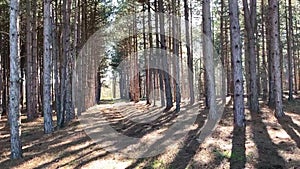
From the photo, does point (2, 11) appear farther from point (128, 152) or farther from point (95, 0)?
point (128, 152)

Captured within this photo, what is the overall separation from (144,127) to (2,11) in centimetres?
1251

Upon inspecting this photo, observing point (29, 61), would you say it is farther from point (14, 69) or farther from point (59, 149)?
point (14, 69)

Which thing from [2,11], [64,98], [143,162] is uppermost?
[2,11]

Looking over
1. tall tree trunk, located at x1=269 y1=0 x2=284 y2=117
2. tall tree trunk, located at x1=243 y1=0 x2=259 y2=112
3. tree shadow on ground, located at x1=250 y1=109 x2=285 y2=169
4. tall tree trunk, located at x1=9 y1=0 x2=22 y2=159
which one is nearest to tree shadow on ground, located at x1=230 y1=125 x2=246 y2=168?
tree shadow on ground, located at x1=250 y1=109 x2=285 y2=169

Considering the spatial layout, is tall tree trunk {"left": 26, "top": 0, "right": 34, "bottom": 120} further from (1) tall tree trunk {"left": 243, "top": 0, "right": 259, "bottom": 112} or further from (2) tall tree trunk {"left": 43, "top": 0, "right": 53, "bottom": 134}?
(1) tall tree trunk {"left": 243, "top": 0, "right": 259, "bottom": 112}

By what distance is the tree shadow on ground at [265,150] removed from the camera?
700 centimetres

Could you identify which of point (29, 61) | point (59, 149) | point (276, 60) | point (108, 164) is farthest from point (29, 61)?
point (276, 60)

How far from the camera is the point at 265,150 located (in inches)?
318

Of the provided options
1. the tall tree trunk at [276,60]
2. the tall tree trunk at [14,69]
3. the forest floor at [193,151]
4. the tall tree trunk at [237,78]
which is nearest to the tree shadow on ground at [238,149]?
the forest floor at [193,151]

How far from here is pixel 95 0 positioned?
2316cm

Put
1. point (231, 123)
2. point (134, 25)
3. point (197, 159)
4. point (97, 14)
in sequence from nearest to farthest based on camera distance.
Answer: point (197, 159) → point (231, 123) → point (97, 14) → point (134, 25)

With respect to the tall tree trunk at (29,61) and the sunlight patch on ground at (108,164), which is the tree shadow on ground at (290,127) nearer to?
the sunlight patch on ground at (108,164)

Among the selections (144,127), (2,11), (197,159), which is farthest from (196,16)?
(197,159)

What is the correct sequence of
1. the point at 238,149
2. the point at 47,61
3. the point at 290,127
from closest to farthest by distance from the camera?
1. the point at 238,149
2. the point at 290,127
3. the point at 47,61
